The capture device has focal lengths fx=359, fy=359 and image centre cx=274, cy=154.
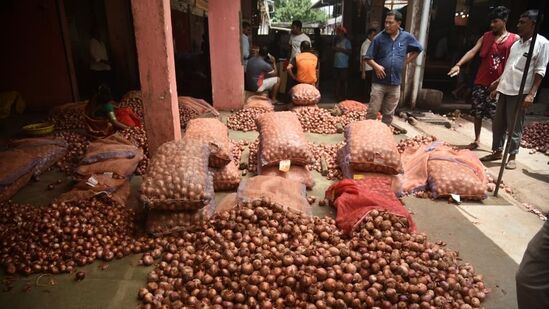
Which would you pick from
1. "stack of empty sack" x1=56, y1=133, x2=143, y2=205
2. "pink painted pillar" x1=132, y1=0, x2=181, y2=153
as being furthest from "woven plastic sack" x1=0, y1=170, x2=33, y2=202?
"pink painted pillar" x1=132, y1=0, x2=181, y2=153

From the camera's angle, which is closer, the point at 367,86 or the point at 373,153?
the point at 373,153

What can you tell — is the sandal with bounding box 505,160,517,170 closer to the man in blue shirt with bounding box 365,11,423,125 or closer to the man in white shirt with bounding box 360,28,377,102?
the man in blue shirt with bounding box 365,11,423,125

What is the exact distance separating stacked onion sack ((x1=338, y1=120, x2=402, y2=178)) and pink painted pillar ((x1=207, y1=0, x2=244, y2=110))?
409cm

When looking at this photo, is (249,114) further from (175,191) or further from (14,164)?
(175,191)

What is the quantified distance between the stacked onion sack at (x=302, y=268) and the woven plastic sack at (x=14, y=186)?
2040 millimetres

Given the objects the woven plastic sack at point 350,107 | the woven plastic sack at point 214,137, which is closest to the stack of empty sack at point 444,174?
the woven plastic sack at point 214,137

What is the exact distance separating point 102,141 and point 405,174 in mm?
3819

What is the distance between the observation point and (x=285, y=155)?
13.6 ft

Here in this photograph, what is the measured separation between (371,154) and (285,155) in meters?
0.97

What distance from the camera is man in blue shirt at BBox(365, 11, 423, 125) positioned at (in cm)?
538

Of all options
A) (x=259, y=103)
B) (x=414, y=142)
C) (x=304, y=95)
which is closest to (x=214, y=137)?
(x=414, y=142)

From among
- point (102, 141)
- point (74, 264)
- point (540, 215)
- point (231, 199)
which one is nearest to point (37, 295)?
point (74, 264)

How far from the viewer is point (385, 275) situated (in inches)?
101

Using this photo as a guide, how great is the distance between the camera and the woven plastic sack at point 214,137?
392 centimetres
